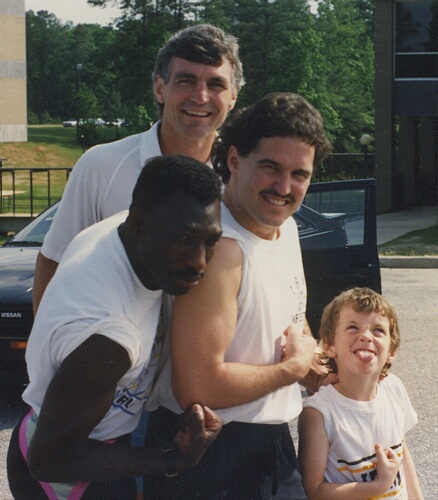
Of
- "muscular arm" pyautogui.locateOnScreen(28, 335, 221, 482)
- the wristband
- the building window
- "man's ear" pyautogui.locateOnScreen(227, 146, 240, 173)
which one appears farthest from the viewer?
the building window

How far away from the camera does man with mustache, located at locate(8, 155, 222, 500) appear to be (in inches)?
76.1

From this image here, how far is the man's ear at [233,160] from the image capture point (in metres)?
2.44

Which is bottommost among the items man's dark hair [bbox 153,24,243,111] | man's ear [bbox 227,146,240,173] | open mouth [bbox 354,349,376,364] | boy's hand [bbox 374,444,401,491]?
boy's hand [bbox 374,444,401,491]

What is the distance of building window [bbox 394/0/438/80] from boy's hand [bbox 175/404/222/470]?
88.4 ft

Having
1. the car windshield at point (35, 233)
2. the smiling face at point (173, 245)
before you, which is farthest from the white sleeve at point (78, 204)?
the car windshield at point (35, 233)

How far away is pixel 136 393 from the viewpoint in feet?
7.14

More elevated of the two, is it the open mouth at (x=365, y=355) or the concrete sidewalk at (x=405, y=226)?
the open mouth at (x=365, y=355)

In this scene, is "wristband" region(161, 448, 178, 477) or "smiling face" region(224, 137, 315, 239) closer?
"wristband" region(161, 448, 178, 477)

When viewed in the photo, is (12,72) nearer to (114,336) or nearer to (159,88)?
(159,88)

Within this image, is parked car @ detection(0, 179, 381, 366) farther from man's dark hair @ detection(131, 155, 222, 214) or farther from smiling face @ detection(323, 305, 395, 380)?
man's dark hair @ detection(131, 155, 222, 214)

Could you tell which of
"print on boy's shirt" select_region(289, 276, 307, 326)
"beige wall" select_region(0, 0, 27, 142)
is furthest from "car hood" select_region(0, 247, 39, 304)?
"beige wall" select_region(0, 0, 27, 142)

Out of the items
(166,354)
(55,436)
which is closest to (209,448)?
(166,354)

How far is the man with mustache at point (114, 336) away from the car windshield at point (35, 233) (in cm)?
549

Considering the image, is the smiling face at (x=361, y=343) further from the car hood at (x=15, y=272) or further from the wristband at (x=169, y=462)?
the car hood at (x=15, y=272)
